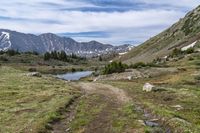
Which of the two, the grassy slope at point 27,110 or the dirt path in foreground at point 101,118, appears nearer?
the dirt path in foreground at point 101,118

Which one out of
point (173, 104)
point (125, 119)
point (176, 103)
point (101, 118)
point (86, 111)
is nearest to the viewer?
point (125, 119)

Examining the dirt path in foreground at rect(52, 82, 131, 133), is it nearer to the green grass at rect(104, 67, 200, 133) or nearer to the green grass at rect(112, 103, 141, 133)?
the green grass at rect(112, 103, 141, 133)

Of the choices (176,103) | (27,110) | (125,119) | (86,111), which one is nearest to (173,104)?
(176,103)

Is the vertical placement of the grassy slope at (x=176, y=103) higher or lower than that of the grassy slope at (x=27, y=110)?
higher

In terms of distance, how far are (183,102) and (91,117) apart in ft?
51.3

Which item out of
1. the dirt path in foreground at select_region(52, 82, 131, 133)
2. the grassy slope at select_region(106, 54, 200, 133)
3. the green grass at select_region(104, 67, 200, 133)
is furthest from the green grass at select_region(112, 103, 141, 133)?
the grassy slope at select_region(106, 54, 200, 133)

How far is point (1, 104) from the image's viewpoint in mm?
51062

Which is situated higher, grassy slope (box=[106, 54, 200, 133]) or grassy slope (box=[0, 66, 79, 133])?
grassy slope (box=[106, 54, 200, 133])

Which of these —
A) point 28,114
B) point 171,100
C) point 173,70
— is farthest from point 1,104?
point 173,70

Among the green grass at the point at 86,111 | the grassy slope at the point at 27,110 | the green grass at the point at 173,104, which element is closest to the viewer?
the green grass at the point at 173,104

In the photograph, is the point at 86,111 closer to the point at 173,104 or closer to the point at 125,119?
the point at 125,119

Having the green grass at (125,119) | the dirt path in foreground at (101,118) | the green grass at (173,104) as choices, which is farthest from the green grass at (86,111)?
the green grass at (173,104)

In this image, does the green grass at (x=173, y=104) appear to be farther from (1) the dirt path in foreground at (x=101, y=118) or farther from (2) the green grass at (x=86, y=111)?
(2) the green grass at (x=86, y=111)

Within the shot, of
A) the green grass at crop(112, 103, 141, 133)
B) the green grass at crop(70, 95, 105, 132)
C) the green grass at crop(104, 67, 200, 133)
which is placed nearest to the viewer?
the green grass at crop(104, 67, 200, 133)
